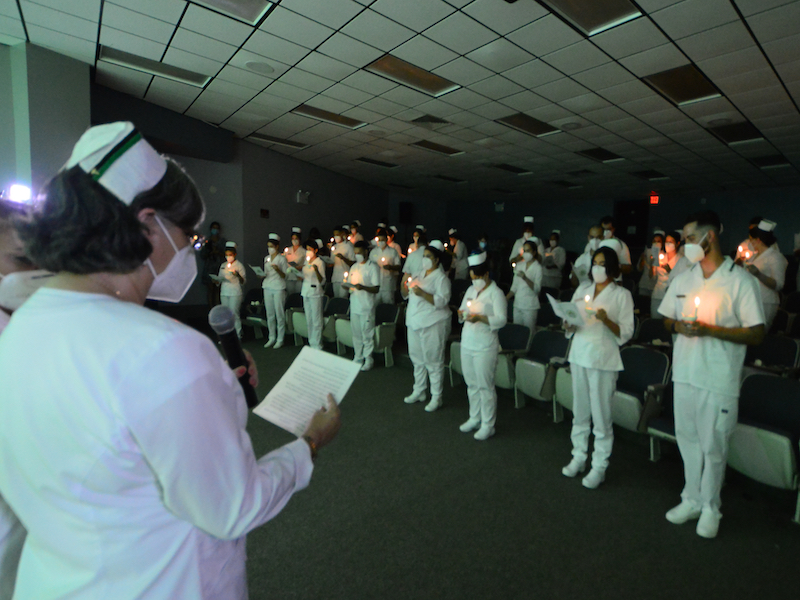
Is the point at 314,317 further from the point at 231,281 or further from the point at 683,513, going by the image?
the point at 683,513

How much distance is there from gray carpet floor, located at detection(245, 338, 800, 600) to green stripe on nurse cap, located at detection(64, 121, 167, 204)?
7.03 ft

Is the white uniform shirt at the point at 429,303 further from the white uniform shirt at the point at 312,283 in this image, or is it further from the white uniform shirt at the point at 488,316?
the white uniform shirt at the point at 312,283

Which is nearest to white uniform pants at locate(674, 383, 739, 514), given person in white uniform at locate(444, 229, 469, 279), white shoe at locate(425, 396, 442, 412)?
white shoe at locate(425, 396, 442, 412)

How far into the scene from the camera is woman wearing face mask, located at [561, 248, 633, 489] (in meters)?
3.06

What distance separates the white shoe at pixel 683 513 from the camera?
2688 mm

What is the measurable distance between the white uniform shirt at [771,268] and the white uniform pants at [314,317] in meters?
5.89

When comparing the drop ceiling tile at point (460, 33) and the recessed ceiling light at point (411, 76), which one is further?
the recessed ceiling light at point (411, 76)

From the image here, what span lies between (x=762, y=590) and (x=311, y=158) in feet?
33.0

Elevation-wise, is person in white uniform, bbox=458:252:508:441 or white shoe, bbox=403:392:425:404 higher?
person in white uniform, bbox=458:252:508:441

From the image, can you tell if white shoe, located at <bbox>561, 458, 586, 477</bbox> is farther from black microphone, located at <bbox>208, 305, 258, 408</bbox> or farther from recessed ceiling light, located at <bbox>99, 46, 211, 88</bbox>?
recessed ceiling light, located at <bbox>99, 46, 211, 88</bbox>

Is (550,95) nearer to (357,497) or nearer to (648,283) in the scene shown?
(648,283)

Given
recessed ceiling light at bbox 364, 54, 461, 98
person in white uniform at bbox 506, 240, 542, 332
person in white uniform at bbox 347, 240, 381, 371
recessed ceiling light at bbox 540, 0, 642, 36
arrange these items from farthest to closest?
person in white uniform at bbox 506, 240, 542, 332
person in white uniform at bbox 347, 240, 381, 371
recessed ceiling light at bbox 364, 54, 461, 98
recessed ceiling light at bbox 540, 0, 642, 36

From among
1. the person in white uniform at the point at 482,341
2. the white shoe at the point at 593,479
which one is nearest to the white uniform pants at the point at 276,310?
the person in white uniform at the point at 482,341

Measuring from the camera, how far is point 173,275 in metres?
0.93
